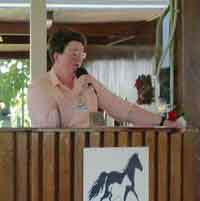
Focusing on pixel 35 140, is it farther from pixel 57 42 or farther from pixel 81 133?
pixel 57 42

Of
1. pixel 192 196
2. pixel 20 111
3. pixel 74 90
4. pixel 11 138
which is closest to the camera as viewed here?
pixel 11 138

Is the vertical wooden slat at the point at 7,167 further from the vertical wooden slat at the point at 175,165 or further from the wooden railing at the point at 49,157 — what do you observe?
the vertical wooden slat at the point at 175,165

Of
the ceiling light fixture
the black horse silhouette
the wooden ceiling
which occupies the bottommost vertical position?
→ the black horse silhouette

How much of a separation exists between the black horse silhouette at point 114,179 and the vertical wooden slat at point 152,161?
0.05m

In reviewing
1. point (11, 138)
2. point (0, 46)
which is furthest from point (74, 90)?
point (0, 46)

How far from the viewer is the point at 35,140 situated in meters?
1.96

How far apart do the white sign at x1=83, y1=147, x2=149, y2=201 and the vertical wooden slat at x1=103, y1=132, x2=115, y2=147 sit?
0.06 ft

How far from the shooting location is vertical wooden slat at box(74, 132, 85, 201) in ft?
6.51

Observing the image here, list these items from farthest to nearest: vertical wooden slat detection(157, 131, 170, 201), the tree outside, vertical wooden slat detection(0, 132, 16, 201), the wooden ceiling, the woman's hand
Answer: the tree outside < the wooden ceiling < the woman's hand < vertical wooden slat detection(157, 131, 170, 201) < vertical wooden slat detection(0, 132, 16, 201)

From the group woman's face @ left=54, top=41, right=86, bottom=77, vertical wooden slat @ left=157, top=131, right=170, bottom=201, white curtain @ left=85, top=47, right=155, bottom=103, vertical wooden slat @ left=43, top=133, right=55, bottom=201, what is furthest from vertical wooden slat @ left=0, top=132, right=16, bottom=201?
white curtain @ left=85, top=47, right=155, bottom=103

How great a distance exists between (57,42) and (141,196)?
0.78 m

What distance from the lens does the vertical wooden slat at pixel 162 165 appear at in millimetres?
2057

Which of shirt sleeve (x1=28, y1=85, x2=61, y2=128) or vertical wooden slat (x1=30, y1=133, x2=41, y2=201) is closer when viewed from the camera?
vertical wooden slat (x1=30, y1=133, x2=41, y2=201)

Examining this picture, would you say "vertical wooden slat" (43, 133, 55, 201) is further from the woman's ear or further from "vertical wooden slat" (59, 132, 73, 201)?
the woman's ear
